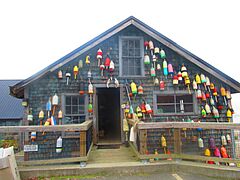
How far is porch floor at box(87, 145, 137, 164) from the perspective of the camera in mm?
5221

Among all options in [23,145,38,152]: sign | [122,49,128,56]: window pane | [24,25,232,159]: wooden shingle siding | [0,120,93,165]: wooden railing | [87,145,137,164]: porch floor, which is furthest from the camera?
[122,49,128,56]: window pane

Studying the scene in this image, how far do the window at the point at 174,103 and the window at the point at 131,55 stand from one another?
1404 mm

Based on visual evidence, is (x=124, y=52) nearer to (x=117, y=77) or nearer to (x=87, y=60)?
(x=117, y=77)

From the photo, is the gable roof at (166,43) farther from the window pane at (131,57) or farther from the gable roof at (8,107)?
the gable roof at (8,107)

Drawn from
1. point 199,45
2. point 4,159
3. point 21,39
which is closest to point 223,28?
point 199,45

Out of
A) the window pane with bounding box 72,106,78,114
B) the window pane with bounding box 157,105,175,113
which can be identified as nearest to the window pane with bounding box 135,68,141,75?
the window pane with bounding box 157,105,175,113

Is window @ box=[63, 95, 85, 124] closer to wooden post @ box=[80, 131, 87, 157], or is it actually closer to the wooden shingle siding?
the wooden shingle siding

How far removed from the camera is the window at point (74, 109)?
6898mm

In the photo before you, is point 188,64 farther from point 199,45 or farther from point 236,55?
point 236,55

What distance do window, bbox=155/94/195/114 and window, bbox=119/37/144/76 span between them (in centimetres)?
140

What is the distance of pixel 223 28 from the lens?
5028 cm

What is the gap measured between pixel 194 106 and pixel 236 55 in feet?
239

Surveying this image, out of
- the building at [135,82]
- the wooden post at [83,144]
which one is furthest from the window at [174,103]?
the wooden post at [83,144]

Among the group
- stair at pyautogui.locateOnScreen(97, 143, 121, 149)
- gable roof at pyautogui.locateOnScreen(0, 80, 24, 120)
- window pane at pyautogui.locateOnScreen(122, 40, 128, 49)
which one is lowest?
stair at pyautogui.locateOnScreen(97, 143, 121, 149)
